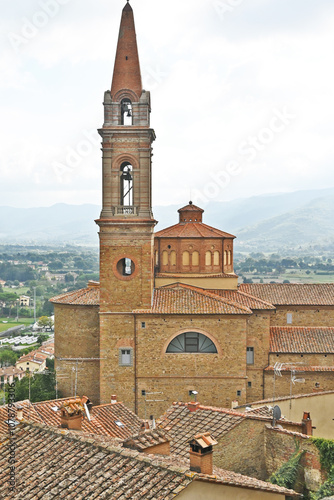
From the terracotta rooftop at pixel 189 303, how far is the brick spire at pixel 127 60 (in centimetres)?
1002

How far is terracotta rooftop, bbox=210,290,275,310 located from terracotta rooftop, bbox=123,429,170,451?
58.7 ft

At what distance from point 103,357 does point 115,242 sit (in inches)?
221

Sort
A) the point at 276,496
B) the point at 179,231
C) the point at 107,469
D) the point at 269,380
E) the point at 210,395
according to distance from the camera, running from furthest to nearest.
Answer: the point at 179,231, the point at 269,380, the point at 210,395, the point at 276,496, the point at 107,469

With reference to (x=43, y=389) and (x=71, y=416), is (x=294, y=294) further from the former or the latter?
(x=71, y=416)

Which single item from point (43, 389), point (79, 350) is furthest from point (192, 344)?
point (43, 389)

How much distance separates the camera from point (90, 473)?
9.38 m

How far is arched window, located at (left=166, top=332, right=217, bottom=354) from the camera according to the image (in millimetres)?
26812

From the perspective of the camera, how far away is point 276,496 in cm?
1070

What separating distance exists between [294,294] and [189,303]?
763 centimetres

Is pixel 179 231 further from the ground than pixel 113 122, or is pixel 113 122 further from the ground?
pixel 113 122

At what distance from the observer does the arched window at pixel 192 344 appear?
88.0ft

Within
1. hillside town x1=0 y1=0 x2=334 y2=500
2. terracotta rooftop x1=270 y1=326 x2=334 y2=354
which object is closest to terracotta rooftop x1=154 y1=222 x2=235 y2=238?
hillside town x1=0 y1=0 x2=334 y2=500

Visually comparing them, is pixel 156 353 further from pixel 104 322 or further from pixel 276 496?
pixel 276 496

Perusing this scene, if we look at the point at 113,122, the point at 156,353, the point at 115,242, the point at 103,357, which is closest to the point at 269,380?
the point at 156,353
